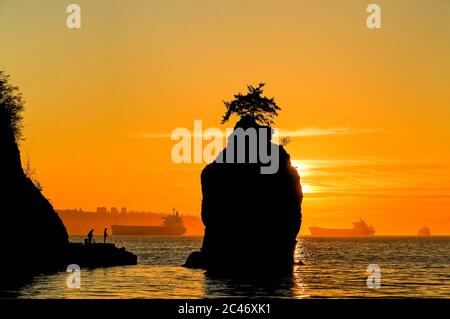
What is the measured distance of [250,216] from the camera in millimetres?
81688

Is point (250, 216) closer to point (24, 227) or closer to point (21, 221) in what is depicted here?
point (24, 227)

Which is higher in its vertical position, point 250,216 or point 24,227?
point 250,216

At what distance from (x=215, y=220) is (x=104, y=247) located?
22058mm

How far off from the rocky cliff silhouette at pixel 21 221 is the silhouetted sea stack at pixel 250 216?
59.4ft

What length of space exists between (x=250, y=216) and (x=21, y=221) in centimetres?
2417

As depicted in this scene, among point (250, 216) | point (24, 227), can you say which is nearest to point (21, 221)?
point (24, 227)

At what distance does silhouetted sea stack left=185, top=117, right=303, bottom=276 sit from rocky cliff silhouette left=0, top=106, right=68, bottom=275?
18.1 m

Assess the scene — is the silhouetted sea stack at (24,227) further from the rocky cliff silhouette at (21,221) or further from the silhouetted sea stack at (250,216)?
the silhouetted sea stack at (250,216)

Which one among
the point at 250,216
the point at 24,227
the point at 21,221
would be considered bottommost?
the point at 24,227

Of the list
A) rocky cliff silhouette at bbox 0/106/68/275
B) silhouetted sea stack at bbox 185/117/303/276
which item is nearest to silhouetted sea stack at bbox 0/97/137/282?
rocky cliff silhouette at bbox 0/106/68/275

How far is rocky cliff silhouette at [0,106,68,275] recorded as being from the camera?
76812 mm

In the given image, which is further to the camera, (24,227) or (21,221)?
(24,227)

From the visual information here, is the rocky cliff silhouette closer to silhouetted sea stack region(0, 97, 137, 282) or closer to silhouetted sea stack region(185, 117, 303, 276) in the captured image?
silhouetted sea stack region(0, 97, 137, 282)
